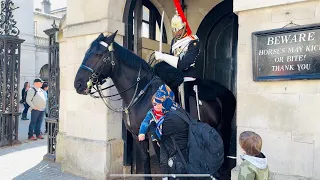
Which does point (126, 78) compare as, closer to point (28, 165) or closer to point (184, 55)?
point (184, 55)

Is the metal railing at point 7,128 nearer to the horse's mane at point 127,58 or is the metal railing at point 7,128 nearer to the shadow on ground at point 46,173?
the shadow on ground at point 46,173

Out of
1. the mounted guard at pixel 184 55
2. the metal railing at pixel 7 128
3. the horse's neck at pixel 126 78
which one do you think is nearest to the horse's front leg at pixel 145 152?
the horse's neck at pixel 126 78

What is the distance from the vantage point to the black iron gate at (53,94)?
6.82 meters

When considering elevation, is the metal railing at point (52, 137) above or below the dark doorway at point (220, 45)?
below

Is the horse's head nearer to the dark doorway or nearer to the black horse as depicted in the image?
the black horse

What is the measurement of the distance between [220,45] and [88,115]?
11.8ft

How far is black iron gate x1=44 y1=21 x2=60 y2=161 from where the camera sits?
22.4ft

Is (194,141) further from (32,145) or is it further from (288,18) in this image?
(32,145)

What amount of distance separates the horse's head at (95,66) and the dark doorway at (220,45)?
347 centimetres

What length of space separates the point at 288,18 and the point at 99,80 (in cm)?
255

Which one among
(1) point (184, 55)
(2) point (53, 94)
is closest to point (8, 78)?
(2) point (53, 94)

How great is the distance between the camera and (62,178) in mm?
5422

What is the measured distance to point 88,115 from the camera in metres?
5.42

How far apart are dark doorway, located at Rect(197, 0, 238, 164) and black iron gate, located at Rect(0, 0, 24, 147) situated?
540 cm
